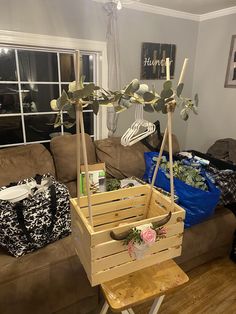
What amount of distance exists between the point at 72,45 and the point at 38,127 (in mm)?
832

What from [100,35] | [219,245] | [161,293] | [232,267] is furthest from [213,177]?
[100,35]

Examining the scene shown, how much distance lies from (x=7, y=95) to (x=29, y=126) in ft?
1.10

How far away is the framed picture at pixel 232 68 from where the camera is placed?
8.26 ft

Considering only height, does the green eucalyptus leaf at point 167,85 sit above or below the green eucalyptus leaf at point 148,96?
above

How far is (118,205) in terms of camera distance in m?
1.12

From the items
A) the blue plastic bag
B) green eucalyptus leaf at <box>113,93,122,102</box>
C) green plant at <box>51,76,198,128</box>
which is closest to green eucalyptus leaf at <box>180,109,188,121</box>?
green plant at <box>51,76,198,128</box>

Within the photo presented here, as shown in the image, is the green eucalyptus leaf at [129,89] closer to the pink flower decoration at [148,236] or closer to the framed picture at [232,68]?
the pink flower decoration at [148,236]

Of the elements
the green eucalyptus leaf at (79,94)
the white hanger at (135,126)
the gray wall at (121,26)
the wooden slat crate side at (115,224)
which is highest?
the gray wall at (121,26)

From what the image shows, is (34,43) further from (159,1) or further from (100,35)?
(159,1)

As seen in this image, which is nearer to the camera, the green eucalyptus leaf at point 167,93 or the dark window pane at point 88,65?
the green eucalyptus leaf at point 167,93

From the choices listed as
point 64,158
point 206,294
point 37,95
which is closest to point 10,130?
point 37,95

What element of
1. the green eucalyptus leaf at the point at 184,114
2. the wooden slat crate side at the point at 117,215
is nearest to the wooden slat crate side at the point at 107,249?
the wooden slat crate side at the point at 117,215

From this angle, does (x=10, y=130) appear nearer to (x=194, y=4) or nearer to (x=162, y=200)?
(x=162, y=200)

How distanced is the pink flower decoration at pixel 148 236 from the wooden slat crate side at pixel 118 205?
Result: 0.94 feet
